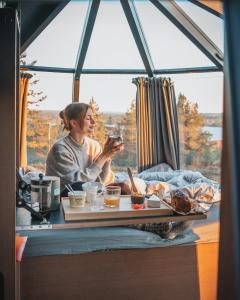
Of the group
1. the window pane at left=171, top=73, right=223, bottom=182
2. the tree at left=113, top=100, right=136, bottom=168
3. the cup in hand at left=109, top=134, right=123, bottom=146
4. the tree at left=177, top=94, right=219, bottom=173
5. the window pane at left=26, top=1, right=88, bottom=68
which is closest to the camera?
the cup in hand at left=109, top=134, right=123, bottom=146

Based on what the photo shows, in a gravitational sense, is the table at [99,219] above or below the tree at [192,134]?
below

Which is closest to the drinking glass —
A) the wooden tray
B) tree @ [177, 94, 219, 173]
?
the wooden tray

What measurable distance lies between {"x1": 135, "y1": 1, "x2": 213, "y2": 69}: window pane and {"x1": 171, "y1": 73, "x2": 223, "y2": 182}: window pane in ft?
0.98

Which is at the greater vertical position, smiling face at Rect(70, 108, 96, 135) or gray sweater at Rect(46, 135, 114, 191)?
smiling face at Rect(70, 108, 96, 135)

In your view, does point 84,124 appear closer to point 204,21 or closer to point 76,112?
point 76,112

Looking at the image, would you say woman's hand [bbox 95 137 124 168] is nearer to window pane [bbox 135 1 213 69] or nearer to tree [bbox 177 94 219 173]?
window pane [bbox 135 1 213 69]

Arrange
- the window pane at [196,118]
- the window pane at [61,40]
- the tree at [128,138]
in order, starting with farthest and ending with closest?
the tree at [128,138] < the window pane at [196,118] < the window pane at [61,40]

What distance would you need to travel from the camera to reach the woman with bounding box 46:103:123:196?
1.98m

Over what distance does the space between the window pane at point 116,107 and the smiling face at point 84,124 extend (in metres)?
2.92

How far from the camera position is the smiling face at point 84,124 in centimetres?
214

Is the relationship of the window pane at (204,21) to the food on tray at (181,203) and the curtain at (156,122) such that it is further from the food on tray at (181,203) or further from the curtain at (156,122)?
the food on tray at (181,203)

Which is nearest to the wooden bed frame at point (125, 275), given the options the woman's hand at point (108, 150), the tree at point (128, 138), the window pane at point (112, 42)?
the woman's hand at point (108, 150)

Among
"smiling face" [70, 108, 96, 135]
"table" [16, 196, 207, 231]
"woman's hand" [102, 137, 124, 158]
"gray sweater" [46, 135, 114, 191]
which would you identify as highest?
"smiling face" [70, 108, 96, 135]

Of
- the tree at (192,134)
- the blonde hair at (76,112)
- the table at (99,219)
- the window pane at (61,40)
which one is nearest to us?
the table at (99,219)
